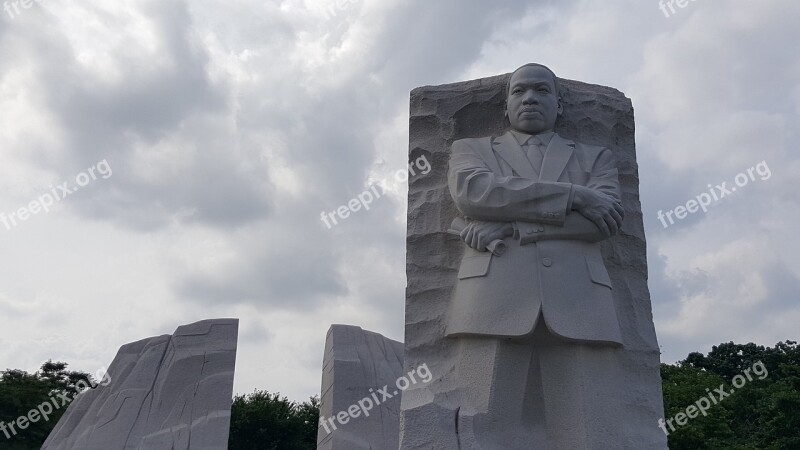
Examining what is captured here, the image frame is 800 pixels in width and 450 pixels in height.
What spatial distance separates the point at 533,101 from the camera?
16.8 feet

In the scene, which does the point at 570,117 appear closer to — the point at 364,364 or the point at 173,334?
the point at 364,364

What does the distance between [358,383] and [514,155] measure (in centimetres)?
722

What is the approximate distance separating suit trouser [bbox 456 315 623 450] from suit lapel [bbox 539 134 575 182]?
98 cm

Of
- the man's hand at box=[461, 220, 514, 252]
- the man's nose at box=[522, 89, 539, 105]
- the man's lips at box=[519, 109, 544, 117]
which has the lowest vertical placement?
the man's hand at box=[461, 220, 514, 252]

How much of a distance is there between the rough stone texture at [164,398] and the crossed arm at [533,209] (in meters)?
7.27

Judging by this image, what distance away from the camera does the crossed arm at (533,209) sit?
459 cm

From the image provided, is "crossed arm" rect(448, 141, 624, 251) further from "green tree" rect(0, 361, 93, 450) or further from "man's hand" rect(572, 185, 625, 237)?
"green tree" rect(0, 361, 93, 450)

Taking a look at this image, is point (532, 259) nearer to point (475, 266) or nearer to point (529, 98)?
point (475, 266)

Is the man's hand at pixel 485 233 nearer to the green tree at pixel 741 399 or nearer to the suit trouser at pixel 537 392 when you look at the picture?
the suit trouser at pixel 537 392

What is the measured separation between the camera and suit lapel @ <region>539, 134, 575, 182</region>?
4.83 m

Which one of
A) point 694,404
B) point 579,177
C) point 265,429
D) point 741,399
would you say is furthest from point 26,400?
point 579,177

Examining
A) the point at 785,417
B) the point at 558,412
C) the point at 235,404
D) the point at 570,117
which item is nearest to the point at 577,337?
the point at 558,412

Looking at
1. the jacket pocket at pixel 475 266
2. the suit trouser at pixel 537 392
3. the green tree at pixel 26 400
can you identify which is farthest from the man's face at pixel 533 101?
the green tree at pixel 26 400

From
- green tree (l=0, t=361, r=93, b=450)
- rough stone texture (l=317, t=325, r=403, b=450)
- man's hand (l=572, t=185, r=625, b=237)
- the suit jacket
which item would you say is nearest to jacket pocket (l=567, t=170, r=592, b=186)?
the suit jacket
